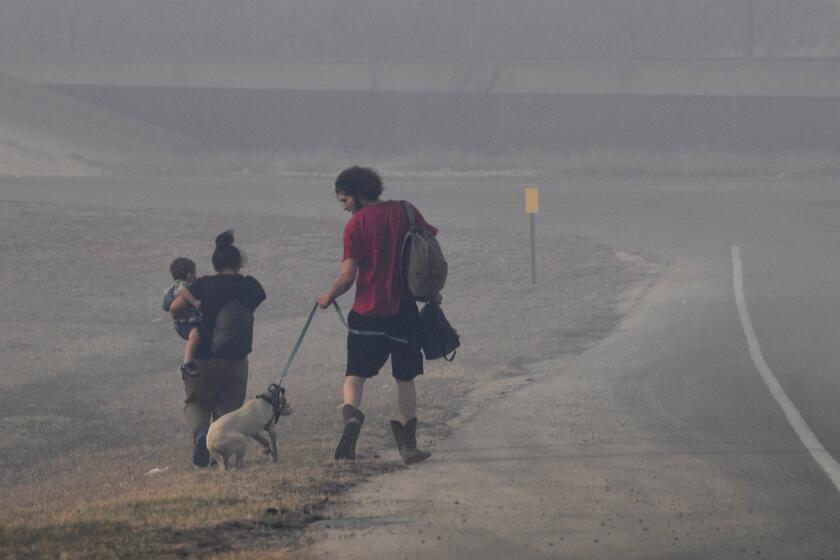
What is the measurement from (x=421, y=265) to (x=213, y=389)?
6.43 ft

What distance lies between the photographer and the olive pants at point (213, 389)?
30.0 feet

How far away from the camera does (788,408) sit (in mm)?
11094

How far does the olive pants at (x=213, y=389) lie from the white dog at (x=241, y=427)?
421mm

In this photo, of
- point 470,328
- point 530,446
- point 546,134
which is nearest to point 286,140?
point 546,134

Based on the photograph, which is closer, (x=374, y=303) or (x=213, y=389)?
(x=374, y=303)

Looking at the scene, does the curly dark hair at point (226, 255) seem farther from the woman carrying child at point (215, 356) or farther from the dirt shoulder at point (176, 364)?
the dirt shoulder at point (176, 364)

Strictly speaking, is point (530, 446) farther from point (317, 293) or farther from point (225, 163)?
point (225, 163)

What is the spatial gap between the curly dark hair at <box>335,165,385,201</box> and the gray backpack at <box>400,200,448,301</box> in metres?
0.37

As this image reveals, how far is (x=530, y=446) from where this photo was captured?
9.19 metres

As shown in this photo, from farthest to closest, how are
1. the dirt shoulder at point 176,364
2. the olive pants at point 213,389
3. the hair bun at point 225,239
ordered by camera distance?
the olive pants at point 213,389 < the hair bun at point 225,239 < the dirt shoulder at point 176,364

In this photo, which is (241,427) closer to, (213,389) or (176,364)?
(213,389)

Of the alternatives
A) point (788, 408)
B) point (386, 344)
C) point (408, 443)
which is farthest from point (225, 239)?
point (788, 408)

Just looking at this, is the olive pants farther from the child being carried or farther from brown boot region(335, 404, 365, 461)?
brown boot region(335, 404, 365, 461)

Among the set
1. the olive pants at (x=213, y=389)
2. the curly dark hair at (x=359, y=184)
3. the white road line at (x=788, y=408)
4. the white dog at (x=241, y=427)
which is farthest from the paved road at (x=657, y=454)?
the curly dark hair at (x=359, y=184)
